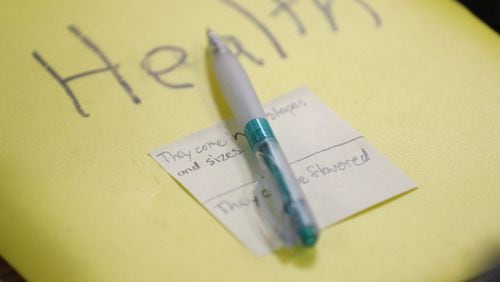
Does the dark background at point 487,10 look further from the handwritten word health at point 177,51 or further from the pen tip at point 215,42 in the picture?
the pen tip at point 215,42

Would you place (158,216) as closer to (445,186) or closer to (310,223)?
(310,223)

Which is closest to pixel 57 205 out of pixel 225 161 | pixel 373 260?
pixel 225 161

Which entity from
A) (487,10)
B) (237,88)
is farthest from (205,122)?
(487,10)

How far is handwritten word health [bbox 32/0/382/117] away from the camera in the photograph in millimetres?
487

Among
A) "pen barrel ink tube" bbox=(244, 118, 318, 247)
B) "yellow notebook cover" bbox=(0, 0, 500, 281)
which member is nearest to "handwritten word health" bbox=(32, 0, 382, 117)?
"yellow notebook cover" bbox=(0, 0, 500, 281)

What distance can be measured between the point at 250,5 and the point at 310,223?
11.5 inches

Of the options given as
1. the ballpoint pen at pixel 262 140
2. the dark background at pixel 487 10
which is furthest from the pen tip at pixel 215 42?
the dark background at pixel 487 10

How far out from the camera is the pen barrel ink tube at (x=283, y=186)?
0.36 metres

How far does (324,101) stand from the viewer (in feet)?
1.57

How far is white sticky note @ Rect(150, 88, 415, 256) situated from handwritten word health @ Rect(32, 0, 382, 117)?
73 millimetres

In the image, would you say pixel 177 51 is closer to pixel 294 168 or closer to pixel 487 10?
pixel 294 168

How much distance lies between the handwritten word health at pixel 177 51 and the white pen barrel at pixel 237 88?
0.04m

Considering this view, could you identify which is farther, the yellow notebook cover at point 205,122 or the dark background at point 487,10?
the dark background at point 487,10

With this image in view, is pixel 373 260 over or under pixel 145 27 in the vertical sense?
under
